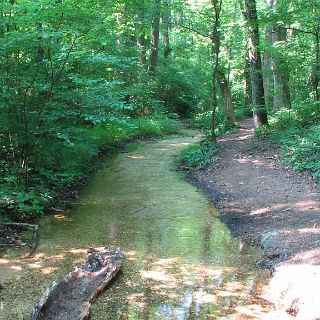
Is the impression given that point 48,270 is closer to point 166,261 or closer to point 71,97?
point 166,261

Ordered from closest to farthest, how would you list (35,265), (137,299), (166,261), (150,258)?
1. (137,299)
2. (35,265)
3. (166,261)
4. (150,258)

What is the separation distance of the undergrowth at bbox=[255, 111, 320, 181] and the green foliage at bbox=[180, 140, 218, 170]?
1.71 meters

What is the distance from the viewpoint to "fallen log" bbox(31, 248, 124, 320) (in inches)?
181

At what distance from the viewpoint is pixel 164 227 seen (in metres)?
8.01

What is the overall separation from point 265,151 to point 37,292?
8.57 meters

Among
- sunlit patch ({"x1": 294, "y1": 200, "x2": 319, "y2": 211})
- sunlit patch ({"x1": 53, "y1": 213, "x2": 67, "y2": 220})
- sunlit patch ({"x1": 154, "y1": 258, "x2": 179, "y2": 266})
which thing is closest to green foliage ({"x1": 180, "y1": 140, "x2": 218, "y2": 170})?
sunlit patch ({"x1": 294, "y1": 200, "x2": 319, "y2": 211})

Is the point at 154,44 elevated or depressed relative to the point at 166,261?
elevated

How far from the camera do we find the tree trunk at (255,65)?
13.3 meters

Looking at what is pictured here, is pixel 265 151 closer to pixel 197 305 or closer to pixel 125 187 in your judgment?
pixel 125 187

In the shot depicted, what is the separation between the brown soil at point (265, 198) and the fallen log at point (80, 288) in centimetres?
231

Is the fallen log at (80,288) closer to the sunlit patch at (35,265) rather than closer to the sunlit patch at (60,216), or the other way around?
the sunlit patch at (35,265)

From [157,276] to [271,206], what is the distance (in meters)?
3.42

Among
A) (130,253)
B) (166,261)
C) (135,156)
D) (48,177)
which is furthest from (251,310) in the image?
(135,156)

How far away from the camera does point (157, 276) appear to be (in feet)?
19.4
